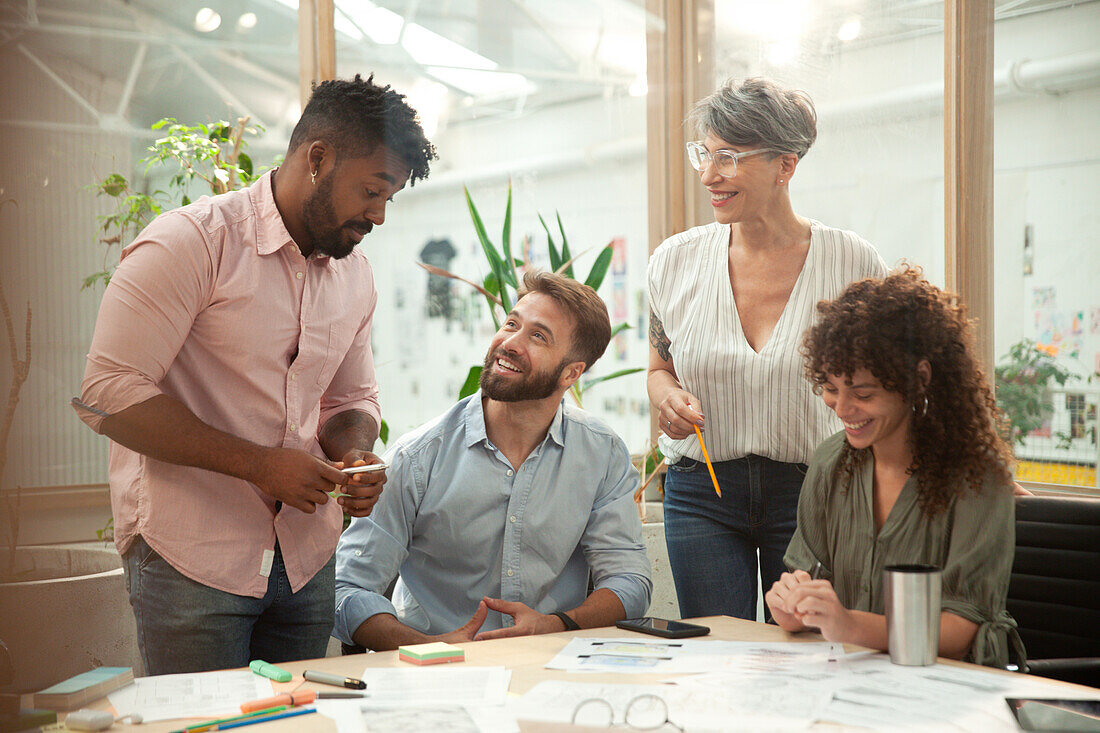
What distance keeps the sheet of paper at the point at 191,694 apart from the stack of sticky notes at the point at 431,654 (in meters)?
0.19

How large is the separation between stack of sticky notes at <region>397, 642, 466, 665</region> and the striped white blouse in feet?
2.37

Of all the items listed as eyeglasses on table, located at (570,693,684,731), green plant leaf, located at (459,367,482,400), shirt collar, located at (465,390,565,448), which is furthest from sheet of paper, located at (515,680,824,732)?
green plant leaf, located at (459,367,482,400)

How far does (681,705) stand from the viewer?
1.07 metres

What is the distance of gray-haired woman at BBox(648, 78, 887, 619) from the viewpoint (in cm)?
175

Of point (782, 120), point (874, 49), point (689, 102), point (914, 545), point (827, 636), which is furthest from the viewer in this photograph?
point (689, 102)

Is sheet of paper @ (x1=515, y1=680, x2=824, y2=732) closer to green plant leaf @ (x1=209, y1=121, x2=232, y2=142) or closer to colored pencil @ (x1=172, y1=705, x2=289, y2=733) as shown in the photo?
colored pencil @ (x1=172, y1=705, x2=289, y2=733)

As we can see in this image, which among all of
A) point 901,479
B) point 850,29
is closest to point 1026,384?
point 901,479

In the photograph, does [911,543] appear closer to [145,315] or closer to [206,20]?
[145,315]

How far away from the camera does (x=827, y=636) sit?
1308 millimetres

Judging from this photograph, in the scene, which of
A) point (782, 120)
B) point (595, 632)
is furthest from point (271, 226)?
point (782, 120)

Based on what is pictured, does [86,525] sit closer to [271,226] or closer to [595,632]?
[271,226]

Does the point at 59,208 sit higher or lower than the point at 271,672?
higher

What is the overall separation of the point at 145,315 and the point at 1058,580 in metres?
1.52

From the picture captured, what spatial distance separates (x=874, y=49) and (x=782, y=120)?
38 cm
